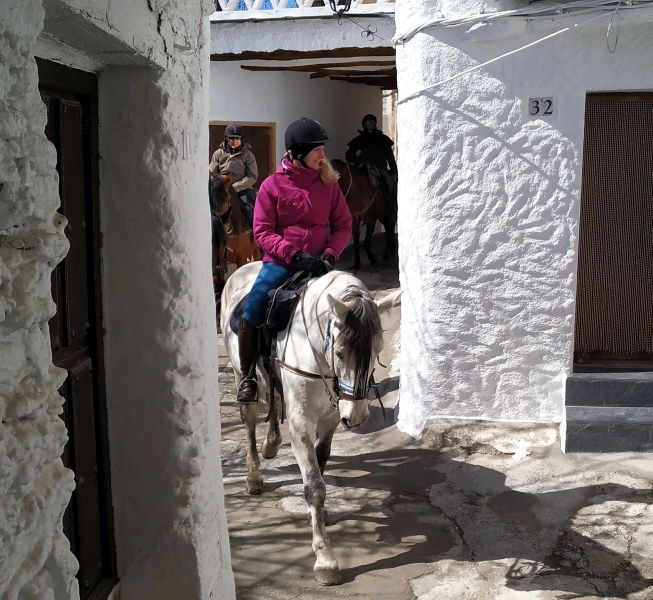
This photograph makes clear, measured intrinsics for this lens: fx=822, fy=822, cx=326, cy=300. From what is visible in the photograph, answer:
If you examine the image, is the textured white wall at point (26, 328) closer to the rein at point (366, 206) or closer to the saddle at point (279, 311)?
the saddle at point (279, 311)

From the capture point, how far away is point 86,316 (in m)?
2.73

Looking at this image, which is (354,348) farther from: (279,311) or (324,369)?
(279,311)

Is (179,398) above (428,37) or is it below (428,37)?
below

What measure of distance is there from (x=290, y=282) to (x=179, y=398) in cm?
198

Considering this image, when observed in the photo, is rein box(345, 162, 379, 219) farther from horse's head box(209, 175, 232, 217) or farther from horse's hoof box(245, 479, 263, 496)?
horse's hoof box(245, 479, 263, 496)

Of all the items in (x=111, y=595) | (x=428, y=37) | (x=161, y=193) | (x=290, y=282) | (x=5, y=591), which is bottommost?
Result: (x=111, y=595)

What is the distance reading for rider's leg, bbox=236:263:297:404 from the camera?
15.9 feet

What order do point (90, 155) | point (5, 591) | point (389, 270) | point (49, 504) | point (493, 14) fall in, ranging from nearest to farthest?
1. point (5, 591)
2. point (49, 504)
3. point (90, 155)
4. point (493, 14)
5. point (389, 270)

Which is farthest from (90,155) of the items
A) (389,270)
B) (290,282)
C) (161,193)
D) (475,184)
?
(389,270)

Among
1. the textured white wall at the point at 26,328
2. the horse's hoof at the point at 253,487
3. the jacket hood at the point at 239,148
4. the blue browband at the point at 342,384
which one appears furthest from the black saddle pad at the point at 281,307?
the jacket hood at the point at 239,148

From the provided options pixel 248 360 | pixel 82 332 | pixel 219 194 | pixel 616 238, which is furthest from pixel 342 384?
pixel 219 194

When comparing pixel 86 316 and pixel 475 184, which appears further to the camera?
pixel 475 184

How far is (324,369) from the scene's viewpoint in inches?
172

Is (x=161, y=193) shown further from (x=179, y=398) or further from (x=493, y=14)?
(x=493, y=14)
